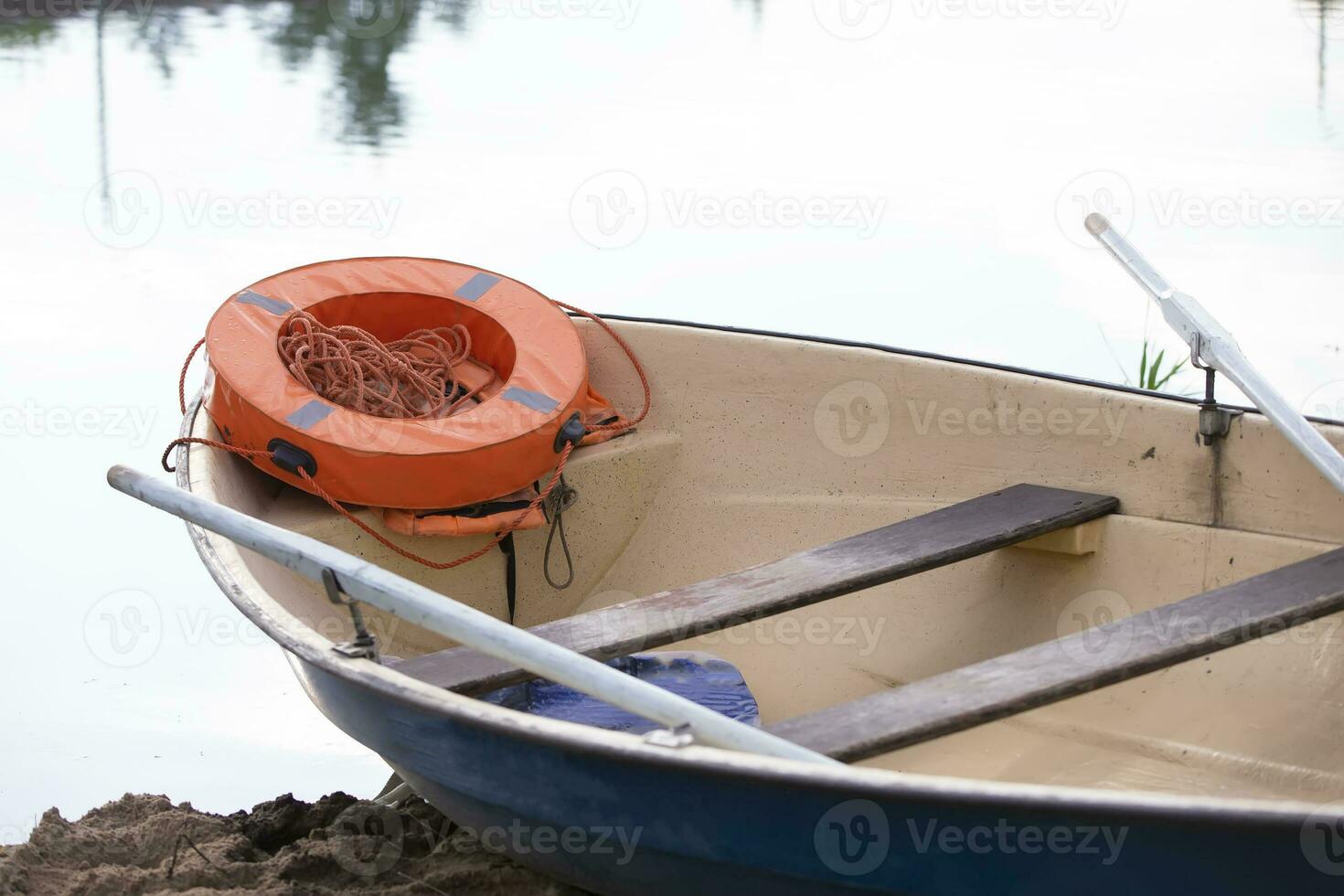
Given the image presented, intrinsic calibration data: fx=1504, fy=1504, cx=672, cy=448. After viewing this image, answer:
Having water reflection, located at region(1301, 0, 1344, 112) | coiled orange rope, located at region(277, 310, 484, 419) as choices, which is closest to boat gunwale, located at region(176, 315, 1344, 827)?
coiled orange rope, located at region(277, 310, 484, 419)

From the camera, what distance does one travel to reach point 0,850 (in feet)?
8.24

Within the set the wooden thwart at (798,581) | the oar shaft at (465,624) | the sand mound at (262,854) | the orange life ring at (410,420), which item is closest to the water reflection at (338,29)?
the orange life ring at (410,420)

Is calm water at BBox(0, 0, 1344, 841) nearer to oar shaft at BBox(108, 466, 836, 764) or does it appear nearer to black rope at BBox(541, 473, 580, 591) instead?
black rope at BBox(541, 473, 580, 591)

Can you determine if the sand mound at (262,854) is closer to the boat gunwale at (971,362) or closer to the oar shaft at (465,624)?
the oar shaft at (465,624)

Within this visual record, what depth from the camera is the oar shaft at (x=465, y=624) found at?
167 cm

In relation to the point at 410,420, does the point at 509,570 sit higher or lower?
lower

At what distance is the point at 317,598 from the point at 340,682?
0.71 m

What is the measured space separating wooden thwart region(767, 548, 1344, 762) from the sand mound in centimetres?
61

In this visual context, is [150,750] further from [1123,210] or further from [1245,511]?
[1123,210]

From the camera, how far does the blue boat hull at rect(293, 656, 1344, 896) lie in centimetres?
156

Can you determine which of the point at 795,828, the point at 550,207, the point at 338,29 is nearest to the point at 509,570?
the point at 795,828

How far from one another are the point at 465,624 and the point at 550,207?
16.3 feet

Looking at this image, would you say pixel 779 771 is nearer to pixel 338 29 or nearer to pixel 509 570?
pixel 509 570

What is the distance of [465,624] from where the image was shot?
175cm
